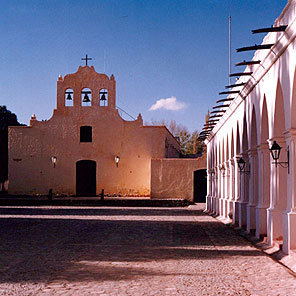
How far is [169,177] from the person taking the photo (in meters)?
36.3

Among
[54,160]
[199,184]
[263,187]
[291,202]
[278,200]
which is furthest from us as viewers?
[54,160]

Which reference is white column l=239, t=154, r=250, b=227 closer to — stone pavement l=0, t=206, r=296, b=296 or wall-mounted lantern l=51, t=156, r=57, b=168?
stone pavement l=0, t=206, r=296, b=296

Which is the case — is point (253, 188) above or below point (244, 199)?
above

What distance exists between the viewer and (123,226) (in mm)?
18906

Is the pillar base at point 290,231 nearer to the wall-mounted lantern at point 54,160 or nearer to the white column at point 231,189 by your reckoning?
the white column at point 231,189

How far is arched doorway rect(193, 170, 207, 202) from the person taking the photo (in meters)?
37.1

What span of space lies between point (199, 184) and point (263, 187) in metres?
22.8

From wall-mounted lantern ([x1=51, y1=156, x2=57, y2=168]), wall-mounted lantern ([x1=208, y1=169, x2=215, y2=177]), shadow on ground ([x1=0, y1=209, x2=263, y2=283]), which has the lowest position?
shadow on ground ([x1=0, y1=209, x2=263, y2=283])

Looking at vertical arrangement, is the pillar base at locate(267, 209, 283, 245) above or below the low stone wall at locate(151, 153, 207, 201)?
below

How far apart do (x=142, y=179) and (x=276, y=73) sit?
85.7ft

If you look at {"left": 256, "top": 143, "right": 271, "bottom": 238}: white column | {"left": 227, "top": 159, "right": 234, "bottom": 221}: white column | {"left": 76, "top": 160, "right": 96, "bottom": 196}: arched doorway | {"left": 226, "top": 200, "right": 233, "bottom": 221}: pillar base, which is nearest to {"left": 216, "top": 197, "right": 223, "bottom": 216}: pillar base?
{"left": 226, "top": 200, "right": 233, "bottom": 221}: pillar base

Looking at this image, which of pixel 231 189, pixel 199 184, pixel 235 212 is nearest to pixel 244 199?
pixel 235 212

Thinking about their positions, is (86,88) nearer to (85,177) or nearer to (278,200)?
(85,177)

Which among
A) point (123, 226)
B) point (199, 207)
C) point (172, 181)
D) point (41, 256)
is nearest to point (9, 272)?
point (41, 256)
